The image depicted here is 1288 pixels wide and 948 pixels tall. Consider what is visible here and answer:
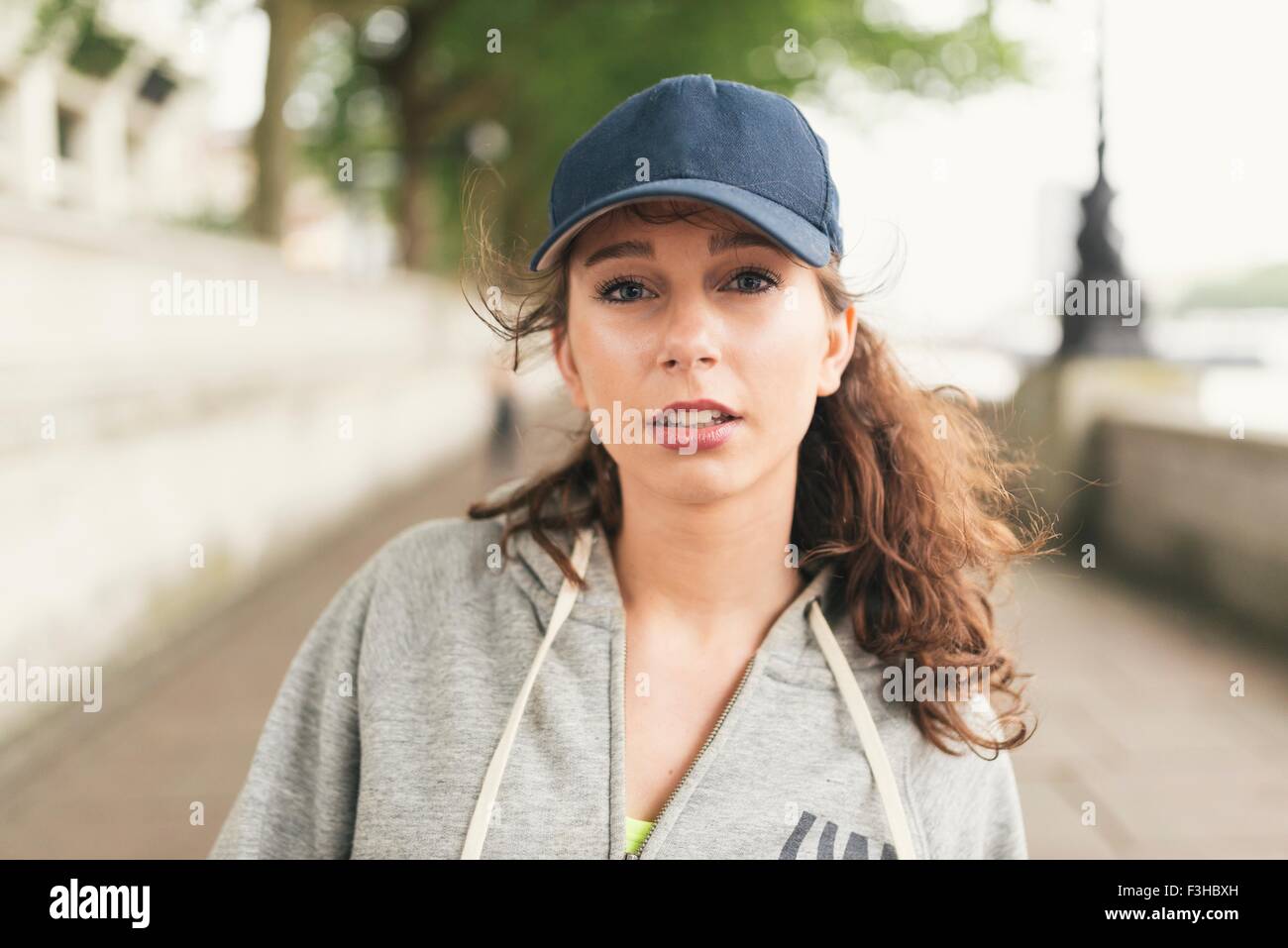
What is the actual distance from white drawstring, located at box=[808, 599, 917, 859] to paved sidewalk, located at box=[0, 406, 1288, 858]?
0.75 metres

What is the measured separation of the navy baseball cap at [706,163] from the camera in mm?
1642

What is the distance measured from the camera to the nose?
1.66 meters

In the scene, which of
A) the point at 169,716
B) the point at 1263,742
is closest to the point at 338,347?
the point at 169,716

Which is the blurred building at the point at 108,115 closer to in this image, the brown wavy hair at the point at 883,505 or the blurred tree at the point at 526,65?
the blurred tree at the point at 526,65

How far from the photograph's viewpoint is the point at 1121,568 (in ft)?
25.9

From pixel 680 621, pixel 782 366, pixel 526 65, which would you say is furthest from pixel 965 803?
pixel 526 65

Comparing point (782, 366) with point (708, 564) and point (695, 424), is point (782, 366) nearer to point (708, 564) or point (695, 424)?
point (695, 424)

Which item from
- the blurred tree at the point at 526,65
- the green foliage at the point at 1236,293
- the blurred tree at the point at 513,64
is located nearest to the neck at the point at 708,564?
the blurred tree at the point at 526,65

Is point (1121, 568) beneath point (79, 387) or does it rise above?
beneath

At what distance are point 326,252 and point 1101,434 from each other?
2193 inches

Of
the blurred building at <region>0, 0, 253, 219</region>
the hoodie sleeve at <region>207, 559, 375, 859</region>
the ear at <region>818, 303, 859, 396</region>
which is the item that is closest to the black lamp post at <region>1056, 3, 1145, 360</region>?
the blurred building at <region>0, 0, 253, 219</region>

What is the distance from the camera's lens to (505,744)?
5.52 ft

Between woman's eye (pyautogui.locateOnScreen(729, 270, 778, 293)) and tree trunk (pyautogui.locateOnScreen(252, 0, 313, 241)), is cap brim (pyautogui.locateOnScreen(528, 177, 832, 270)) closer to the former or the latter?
woman's eye (pyautogui.locateOnScreen(729, 270, 778, 293))
